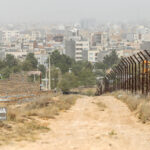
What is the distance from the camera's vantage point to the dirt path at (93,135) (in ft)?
33.1

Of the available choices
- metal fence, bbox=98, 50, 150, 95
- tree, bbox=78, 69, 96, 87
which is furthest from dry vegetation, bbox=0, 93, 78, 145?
tree, bbox=78, 69, 96, 87

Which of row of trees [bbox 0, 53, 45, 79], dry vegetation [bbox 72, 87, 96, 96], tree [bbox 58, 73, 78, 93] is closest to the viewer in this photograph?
dry vegetation [bbox 72, 87, 96, 96]

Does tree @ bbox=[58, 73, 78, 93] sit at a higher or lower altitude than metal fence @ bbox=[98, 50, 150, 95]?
lower

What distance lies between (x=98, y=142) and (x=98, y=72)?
12096cm

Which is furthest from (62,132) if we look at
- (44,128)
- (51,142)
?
(51,142)

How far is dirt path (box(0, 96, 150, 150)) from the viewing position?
1010cm

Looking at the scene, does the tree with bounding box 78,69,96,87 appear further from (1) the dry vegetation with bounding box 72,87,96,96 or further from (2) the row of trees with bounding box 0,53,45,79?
(2) the row of trees with bounding box 0,53,45,79

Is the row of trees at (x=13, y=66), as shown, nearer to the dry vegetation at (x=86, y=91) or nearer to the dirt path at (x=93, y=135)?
the dry vegetation at (x=86, y=91)

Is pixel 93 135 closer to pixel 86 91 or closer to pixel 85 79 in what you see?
pixel 86 91

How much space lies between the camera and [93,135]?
1177cm

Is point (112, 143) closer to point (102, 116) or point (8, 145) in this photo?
point (8, 145)

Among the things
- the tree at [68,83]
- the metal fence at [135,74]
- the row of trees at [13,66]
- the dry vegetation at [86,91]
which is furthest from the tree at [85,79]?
the metal fence at [135,74]

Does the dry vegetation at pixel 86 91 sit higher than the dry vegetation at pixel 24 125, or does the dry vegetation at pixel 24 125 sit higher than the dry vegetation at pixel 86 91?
the dry vegetation at pixel 24 125

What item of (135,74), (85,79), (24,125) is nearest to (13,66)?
(85,79)
